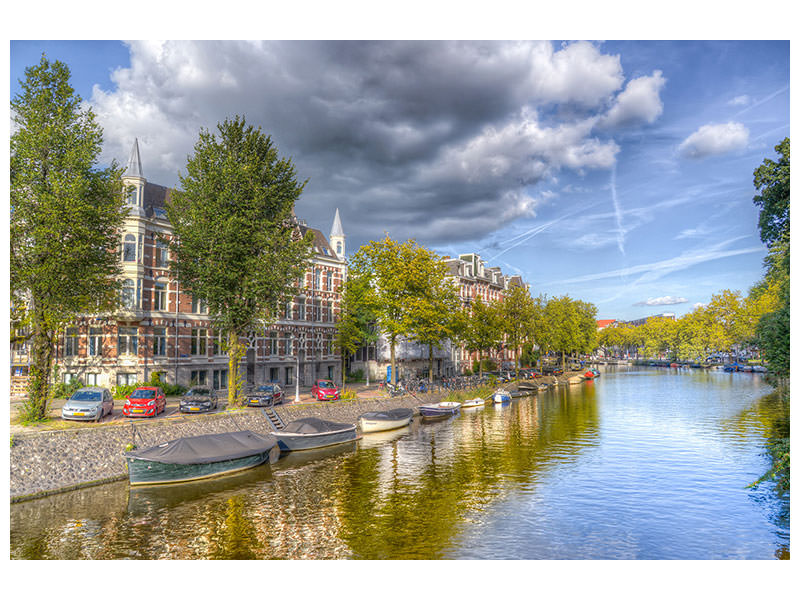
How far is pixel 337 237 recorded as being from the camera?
2832 inches

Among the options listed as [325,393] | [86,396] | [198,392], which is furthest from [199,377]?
[86,396]

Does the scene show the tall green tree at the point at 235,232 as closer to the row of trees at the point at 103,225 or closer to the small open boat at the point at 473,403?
the row of trees at the point at 103,225

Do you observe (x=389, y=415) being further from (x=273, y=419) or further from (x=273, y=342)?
(x=273, y=342)

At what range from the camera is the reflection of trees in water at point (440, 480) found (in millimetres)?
19484

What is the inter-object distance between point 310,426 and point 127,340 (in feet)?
69.4

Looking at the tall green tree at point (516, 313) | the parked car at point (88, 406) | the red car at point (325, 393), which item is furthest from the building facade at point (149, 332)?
the tall green tree at point (516, 313)

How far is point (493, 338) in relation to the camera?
269 ft

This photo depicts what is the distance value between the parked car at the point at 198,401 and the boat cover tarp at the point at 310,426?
6.10 m

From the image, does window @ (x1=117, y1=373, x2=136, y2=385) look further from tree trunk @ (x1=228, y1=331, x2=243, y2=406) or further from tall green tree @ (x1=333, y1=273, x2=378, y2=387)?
tall green tree @ (x1=333, y1=273, x2=378, y2=387)

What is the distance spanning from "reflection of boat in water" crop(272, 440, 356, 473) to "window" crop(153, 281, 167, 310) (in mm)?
22417

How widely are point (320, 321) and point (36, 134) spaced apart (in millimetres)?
40125

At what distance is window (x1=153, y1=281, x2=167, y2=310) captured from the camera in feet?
157

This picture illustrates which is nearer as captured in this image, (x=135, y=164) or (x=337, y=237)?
(x=135, y=164)
